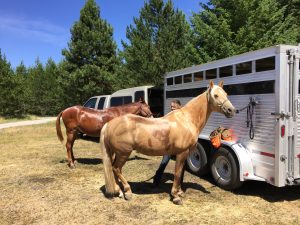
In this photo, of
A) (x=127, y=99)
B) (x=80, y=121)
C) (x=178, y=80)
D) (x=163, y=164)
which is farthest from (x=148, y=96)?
(x=163, y=164)

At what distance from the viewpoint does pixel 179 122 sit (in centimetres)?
577

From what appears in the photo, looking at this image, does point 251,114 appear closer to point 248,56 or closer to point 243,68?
point 243,68

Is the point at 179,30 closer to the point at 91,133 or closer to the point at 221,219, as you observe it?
the point at 91,133

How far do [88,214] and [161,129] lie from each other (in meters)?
1.87

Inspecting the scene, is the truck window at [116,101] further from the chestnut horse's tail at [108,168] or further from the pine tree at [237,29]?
the chestnut horse's tail at [108,168]

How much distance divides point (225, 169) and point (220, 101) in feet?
5.59

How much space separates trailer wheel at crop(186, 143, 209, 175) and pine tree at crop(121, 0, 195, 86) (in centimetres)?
934

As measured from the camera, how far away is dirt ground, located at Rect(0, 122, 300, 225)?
516 cm

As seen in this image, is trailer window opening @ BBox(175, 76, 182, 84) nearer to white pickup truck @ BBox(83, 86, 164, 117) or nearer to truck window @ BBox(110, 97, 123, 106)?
white pickup truck @ BBox(83, 86, 164, 117)

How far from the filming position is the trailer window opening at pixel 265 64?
17.8 feet

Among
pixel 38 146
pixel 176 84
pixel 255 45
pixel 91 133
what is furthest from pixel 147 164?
pixel 255 45

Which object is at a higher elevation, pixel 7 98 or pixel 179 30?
pixel 179 30

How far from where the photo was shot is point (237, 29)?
52.1 ft

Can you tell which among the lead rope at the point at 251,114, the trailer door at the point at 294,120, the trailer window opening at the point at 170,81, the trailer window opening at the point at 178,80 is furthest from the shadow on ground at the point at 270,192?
the trailer window opening at the point at 170,81
